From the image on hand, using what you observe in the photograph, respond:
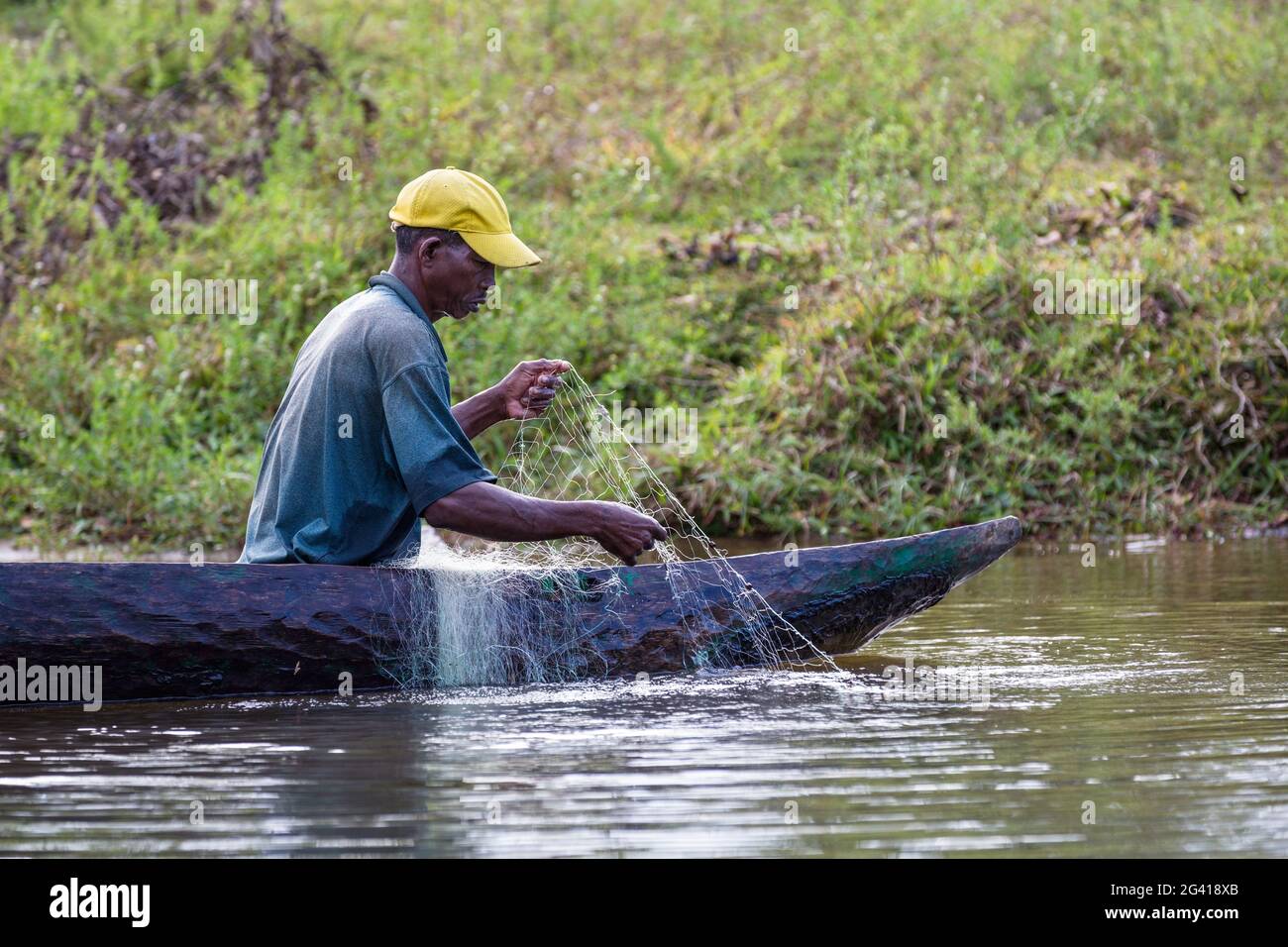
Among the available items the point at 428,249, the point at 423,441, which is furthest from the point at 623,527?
the point at 428,249

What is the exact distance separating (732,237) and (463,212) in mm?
6487

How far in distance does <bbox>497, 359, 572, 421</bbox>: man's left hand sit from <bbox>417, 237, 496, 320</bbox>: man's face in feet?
1.37

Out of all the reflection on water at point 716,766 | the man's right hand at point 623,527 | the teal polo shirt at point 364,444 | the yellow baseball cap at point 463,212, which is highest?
the yellow baseball cap at point 463,212

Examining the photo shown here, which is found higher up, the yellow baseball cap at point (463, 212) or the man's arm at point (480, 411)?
the yellow baseball cap at point (463, 212)

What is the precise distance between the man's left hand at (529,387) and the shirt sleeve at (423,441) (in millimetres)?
712

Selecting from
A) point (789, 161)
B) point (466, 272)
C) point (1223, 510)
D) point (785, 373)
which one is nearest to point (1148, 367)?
point (1223, 510)

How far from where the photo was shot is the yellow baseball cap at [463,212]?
189 inches

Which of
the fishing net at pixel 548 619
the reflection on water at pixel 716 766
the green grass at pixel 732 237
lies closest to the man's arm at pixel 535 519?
the fishing net at pixel 548 619

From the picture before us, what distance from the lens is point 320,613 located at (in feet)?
15.4

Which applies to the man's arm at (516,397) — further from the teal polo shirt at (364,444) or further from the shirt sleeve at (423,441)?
the shirt sleeve at (423,441)

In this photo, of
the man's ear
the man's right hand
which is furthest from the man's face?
the man's right hand

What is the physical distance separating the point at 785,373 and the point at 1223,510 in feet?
7.94

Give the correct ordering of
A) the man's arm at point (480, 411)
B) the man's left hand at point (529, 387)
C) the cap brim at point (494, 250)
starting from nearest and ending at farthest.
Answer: the cap brim at point (494, 250), the man's left hand at point (529, 387), the man's arm at point (480, 411)
